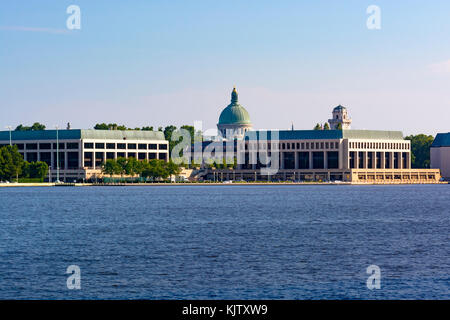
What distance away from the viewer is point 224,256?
178 ft

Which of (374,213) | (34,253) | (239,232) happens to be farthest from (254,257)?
(374,213)

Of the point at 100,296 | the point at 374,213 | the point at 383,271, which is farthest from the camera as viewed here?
the point at 374,213

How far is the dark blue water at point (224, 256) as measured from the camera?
39.8 metres

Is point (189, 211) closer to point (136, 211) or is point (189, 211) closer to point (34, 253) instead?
point (136, 211)

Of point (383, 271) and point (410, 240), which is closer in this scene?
point (383, 271)

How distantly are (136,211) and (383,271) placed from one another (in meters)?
69.5

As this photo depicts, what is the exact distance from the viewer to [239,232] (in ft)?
245

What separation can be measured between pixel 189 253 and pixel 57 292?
17728mm

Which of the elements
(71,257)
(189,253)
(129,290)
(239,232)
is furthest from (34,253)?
(239,232)

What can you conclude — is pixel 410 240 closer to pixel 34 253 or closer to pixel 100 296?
pixel 34 253

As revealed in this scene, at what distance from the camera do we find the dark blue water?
39.8 meters
